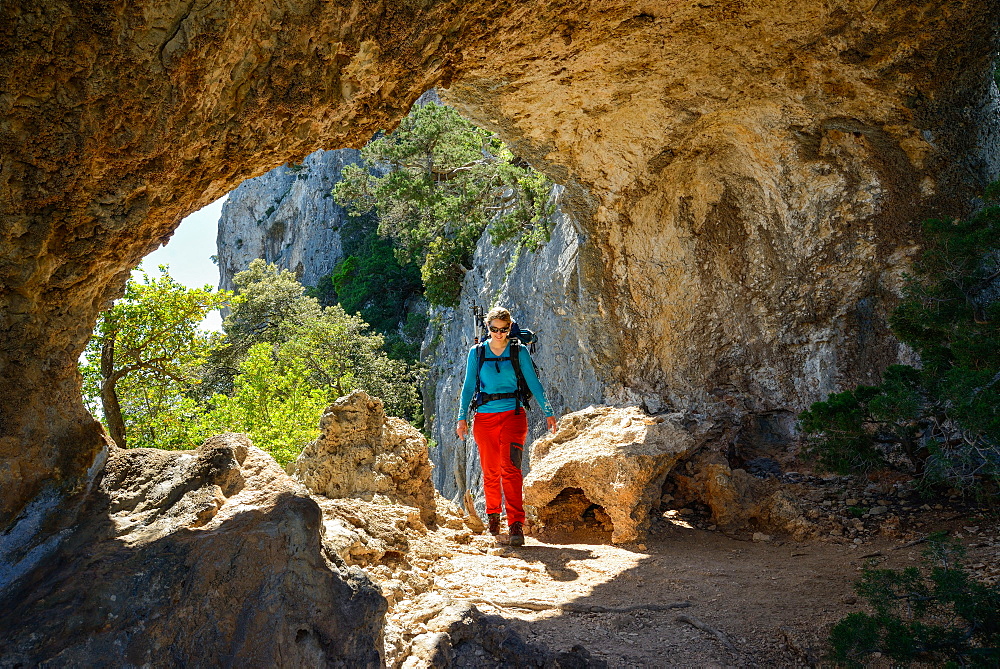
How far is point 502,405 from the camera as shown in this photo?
5789mm

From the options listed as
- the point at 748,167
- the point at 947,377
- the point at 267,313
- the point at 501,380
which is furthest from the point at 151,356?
the point at 267,313

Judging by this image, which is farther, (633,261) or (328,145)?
(633,261)

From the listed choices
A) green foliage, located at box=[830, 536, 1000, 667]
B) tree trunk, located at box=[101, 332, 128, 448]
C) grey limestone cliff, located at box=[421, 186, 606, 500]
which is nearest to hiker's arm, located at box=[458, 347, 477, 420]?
grey limestone cliff, located at box=[421, 186, 606, 500]

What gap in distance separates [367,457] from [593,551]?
199 cm

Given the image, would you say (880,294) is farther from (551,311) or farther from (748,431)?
(551,311)

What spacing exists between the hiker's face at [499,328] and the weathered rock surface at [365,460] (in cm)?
103

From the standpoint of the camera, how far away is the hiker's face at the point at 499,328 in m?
5.73

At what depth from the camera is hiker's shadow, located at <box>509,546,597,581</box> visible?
16.6 ft

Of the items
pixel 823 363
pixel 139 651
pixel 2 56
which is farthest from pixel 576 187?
pixel 139 651

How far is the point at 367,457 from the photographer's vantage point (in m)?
5.79

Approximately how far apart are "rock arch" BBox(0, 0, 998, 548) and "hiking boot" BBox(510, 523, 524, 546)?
292cm

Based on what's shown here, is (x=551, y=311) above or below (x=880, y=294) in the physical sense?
above

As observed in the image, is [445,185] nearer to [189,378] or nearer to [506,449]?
[189,378]

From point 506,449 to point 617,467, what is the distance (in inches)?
43.2
